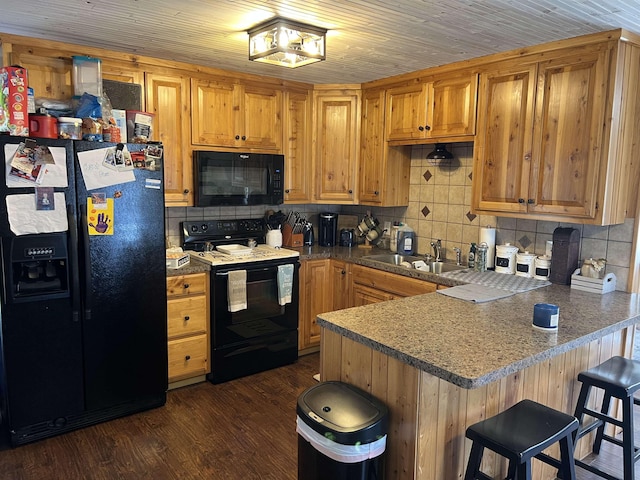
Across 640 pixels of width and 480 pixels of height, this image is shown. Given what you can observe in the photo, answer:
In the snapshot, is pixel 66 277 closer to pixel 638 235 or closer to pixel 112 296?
pixel 112 296

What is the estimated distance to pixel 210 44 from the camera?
2.86 metres

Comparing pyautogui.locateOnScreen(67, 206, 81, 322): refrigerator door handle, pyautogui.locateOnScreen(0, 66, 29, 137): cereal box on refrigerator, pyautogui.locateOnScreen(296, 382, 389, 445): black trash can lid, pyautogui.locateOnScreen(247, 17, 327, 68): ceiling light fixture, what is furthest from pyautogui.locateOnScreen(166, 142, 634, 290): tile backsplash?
pyautogui.locateOnScreen(296, 382, 389, 445): black trash can lid

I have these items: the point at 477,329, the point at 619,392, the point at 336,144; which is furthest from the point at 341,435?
the point at 336,144

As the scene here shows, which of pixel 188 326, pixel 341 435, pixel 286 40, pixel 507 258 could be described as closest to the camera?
pixel 341 435

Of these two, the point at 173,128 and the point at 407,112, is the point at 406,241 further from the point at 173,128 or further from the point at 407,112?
the point at 173,128

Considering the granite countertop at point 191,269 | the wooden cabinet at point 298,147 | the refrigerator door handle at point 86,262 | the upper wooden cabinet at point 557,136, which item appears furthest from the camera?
the wooden cabinet at point 298,147

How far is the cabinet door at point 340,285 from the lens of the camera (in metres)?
3.88

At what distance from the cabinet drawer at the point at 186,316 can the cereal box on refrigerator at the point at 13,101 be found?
134 cm

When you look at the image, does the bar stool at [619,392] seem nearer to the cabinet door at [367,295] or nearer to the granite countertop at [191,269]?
the cabinet door at [367,295]

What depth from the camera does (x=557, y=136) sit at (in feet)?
8.94

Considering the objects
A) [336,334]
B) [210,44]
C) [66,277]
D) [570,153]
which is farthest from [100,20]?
[570,153]

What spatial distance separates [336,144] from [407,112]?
2.30 ft

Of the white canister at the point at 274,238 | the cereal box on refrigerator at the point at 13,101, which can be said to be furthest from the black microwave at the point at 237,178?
the cereal box on refrigerator at the point at 13,101

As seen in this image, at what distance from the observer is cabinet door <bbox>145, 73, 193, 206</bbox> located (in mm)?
3270
